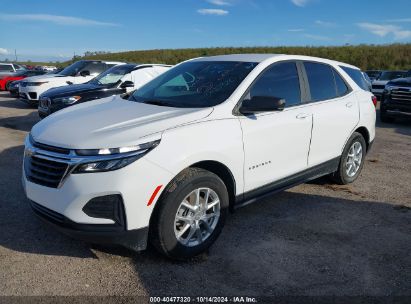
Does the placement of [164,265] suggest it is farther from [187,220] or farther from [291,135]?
[291,135]

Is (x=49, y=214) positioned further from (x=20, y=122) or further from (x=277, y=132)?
(x=20, y=122)

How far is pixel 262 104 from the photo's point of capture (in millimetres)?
3582

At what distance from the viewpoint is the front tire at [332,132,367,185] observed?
17.4 feet

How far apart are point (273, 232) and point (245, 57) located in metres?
1.98

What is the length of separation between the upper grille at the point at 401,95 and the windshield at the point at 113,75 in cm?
777

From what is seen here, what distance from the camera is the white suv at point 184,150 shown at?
2924 mm

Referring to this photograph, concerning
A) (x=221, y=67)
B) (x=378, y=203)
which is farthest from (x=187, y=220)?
(x=378, y=203)

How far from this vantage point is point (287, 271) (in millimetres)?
3299

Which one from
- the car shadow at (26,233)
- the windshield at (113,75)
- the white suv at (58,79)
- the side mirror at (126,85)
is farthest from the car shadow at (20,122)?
the car shadow at (26,233)

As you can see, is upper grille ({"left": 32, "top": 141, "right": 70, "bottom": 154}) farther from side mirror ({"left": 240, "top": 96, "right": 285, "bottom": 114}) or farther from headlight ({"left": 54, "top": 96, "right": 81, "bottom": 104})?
headlight ({"left": 54, "top": 96, "right": 81, "bottom": 104})

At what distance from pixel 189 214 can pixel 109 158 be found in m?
0.89

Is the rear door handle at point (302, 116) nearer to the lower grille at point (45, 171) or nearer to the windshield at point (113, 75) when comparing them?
the lower grille at point (45, 171)

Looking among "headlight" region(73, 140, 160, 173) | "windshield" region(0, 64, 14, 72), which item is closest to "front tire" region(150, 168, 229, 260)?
"headlight" region(73, 140, 160, 173)

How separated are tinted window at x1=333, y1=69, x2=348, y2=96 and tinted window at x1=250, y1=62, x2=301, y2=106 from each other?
0.95 m
